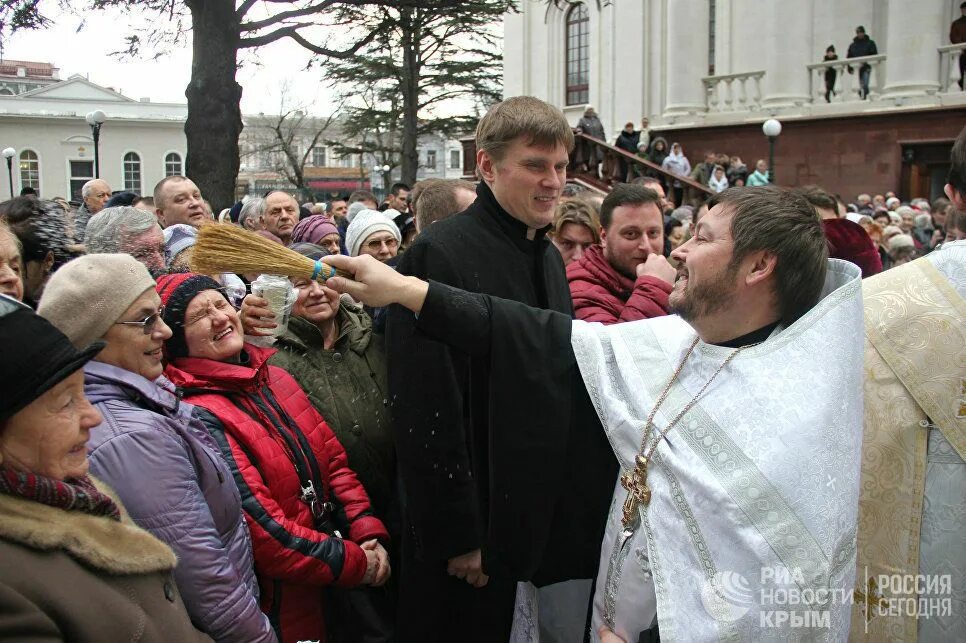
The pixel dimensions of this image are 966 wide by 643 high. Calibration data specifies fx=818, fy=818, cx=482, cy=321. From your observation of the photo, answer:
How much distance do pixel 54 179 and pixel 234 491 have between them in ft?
181

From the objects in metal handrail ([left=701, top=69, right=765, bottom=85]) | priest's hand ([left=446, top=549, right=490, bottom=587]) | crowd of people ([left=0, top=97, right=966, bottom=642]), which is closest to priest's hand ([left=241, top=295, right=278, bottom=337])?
crowd of people ([left=0, top=97, right=966, bottom=642])

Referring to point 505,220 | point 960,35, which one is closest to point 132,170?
point 960,35

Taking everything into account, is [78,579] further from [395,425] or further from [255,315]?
[255,315]

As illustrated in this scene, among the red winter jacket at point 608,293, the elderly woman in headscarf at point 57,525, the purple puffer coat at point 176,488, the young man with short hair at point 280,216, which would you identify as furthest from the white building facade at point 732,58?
the elderly woman in headscarf at point 57,525

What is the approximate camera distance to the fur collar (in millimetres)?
1600

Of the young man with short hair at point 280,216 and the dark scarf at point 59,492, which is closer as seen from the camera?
the dark scarf at point 59,492

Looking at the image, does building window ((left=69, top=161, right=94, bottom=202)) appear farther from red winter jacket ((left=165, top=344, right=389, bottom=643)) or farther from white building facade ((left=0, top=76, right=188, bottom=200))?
Answer: red winter jacket ((left=165, top=344, right=389, bottom=643))

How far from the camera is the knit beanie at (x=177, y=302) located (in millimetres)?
2881

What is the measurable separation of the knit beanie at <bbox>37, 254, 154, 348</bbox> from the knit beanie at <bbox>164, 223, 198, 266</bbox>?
1.96m

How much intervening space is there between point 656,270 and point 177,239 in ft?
9.16

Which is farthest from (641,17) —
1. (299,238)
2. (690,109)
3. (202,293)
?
(202,293)

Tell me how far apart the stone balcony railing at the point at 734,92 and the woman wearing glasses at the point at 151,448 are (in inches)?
876

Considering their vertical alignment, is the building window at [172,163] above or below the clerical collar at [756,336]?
above

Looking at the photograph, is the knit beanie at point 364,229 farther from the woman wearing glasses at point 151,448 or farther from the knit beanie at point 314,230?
the woman wearing glasses at point 151,448
